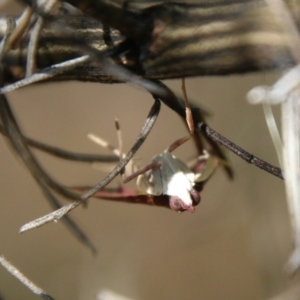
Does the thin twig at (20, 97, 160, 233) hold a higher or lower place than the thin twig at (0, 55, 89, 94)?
lower

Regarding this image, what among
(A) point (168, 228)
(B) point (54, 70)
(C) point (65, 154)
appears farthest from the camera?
(A) point (168, 228)

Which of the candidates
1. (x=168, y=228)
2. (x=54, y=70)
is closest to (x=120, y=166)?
(x=54, y=70)

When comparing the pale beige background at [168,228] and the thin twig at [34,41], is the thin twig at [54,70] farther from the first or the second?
the pale beige background at [168,228]

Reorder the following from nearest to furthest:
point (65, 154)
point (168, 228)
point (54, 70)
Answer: point (54, 70) → point (65, 154) → point (168, 228)

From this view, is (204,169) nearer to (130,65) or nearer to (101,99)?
(130,65)

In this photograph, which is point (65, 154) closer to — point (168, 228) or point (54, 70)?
point (54, 70)

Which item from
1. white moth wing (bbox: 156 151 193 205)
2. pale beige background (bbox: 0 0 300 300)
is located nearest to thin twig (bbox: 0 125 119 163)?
white moth wing (bbox: 156 151 193 205)

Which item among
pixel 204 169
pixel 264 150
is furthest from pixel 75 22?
pixel 264 150

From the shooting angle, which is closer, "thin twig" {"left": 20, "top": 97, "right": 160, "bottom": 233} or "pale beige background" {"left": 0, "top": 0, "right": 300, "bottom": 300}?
"thin twig" {"left": 20, "top": 97, "right": 160, "bottom": 233}

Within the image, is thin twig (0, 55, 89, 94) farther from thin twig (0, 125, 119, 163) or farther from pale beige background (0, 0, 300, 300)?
pale beige background (0, 0, 300, 300)
